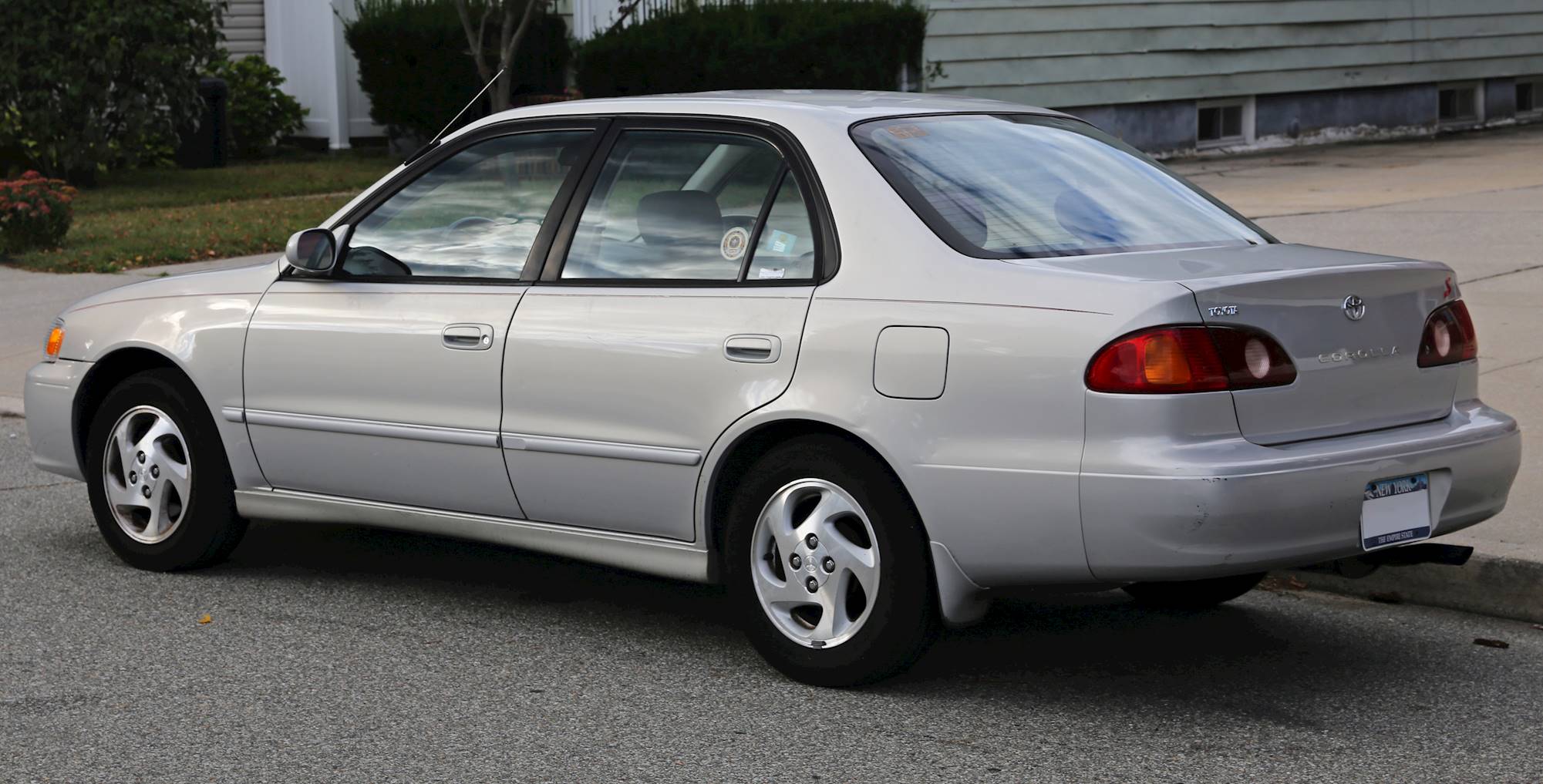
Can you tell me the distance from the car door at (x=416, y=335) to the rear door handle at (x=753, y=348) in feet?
2.56

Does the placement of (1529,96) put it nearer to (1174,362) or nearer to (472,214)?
(472,214)

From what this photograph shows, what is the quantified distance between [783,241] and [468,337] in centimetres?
101

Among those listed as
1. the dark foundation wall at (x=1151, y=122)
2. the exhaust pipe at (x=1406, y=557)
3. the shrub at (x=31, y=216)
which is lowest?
the exhaust pipe at (x=1406, y=557)

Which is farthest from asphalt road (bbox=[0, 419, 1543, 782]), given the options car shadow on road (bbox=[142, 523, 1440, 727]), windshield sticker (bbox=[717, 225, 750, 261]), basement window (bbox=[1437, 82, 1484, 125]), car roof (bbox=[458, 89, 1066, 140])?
basement window (bbox=[1437, 82, 1484, 125])

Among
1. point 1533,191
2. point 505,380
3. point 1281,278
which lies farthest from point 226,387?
point 1533,191

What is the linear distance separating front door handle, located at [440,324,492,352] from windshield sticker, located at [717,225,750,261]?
2.44 ft

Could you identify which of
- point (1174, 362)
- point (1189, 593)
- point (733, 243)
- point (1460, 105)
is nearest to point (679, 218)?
point (733, 243)

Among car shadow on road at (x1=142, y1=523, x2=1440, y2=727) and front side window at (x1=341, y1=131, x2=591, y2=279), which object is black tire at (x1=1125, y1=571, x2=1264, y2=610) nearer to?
car shadow on road at (x1=142, y1=523, x2=1440, y2=727)

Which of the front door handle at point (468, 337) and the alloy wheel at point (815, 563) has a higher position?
the front door handle at point (468, 337)

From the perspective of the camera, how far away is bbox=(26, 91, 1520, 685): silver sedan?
14.4ft

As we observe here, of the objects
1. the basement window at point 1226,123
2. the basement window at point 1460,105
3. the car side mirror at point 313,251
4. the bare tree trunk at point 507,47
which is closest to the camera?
the car side mirror at point 313,251

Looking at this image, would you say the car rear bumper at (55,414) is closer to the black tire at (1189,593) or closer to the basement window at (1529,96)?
the black tire at (1189,593)

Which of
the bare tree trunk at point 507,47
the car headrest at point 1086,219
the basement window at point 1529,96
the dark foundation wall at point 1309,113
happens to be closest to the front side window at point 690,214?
the car headrest at point 1086,219

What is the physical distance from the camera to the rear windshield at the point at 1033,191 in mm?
4836
